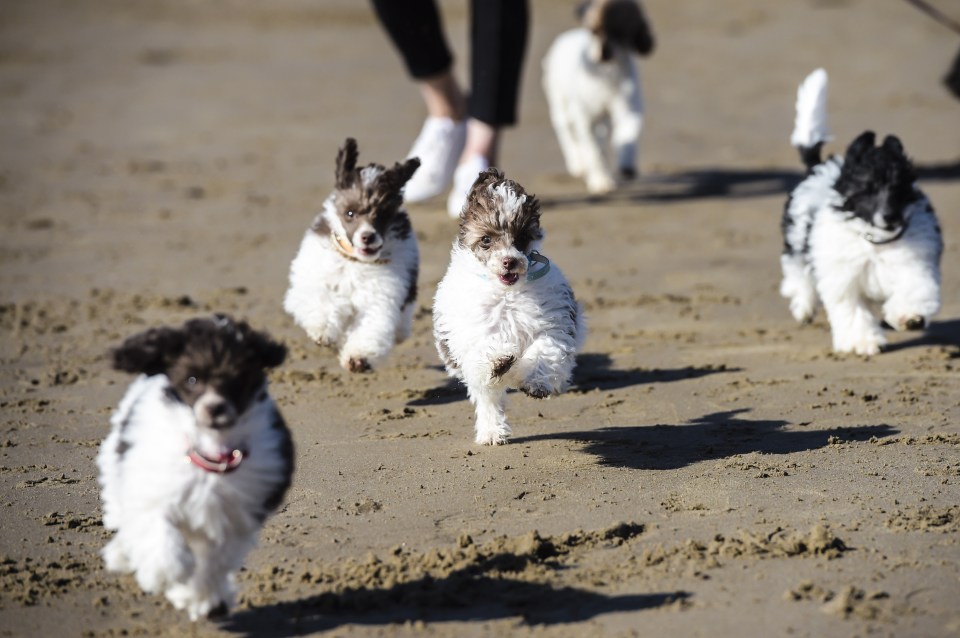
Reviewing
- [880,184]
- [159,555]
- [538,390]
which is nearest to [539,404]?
[538,390]

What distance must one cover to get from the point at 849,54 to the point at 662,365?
12.2 metres

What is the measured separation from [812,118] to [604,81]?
4530 millimetres

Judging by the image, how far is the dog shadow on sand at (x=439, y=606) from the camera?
4562 millimetres

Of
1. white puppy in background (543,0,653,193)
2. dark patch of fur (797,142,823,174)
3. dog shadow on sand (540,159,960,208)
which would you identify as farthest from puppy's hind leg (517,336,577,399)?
white puppy in background (543,0,653,193)

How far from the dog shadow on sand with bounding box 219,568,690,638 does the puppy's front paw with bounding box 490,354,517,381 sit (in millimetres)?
1389

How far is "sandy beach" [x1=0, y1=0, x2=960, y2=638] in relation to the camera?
15.6ft

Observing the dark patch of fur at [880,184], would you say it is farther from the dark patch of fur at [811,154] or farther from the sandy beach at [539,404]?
the sandy beach at [539,404]

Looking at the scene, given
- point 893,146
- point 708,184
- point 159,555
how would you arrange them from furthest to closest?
point 708,184, point 893,146, point 159,555

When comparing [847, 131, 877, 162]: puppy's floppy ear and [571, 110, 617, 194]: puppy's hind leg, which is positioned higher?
[847, 131, 877, 162]: puppy's floppy ear

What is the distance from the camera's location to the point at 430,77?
437 inches

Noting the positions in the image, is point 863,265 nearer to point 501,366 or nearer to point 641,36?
point 501,366

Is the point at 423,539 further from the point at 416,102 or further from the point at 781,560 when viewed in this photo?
the point at 416,102

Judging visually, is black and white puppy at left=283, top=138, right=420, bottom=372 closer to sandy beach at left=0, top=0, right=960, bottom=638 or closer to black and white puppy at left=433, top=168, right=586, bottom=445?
sandy beach at left=0, top=0, right=960, bottom=638

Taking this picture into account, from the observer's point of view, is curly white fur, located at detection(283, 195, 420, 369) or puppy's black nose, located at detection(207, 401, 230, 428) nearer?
puppy's black nose, located at detection(207, 401, 230, 428)
